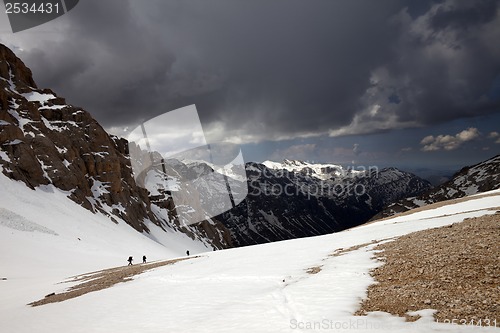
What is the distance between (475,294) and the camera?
929 centimetres

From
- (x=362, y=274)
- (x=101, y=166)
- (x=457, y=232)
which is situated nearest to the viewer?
(x=362, y=274)

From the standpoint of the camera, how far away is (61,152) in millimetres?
107125

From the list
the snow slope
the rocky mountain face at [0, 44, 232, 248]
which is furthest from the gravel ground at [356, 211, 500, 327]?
the rocky mountain face at [0, 44, 232, 248]

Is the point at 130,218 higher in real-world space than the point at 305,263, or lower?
higher

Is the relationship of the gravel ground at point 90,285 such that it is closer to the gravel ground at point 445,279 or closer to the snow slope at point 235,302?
the snow slope at point 235,302

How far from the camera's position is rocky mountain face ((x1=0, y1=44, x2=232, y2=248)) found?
87938 millimetres

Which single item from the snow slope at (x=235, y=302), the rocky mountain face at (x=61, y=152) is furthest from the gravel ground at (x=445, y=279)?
the rocky mountain face at (x=61, y=152)

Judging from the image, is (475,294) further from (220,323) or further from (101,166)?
(101,166)

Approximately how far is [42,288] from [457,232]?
37.1 metres

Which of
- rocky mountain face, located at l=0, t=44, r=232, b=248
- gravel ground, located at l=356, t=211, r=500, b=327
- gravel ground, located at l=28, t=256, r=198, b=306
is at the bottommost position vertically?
gravel ground, located at l=356, t=211, r=500, b=327

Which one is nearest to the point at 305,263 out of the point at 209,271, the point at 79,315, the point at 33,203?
the point at 209,271

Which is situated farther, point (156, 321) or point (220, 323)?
point (156, 321)

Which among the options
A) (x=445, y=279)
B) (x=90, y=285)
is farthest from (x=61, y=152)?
(x=445, y=279)

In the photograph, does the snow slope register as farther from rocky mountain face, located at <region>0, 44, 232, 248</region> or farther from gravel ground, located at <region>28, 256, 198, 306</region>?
rocky mountain face, located at <region>0, 44, 232, 248</region>
